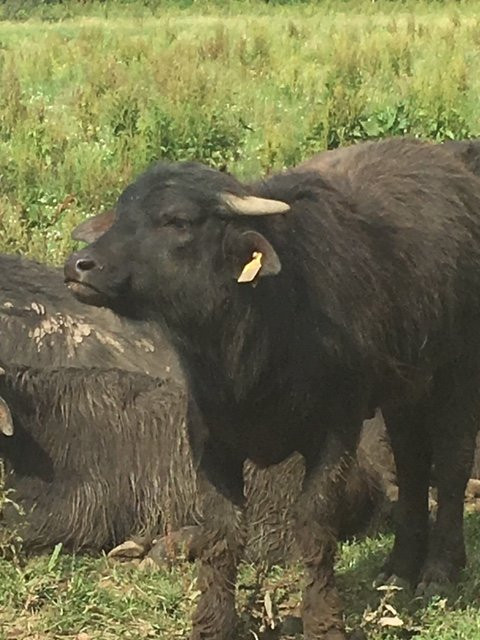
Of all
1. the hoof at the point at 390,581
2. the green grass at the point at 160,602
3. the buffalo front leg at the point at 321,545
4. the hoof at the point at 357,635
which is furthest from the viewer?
the hoof at the point at 390,581

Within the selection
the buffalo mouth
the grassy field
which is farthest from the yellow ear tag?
the grassy field

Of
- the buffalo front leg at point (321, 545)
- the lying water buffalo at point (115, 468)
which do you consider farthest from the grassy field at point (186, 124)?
the buffalo front leg at point (321, 545)

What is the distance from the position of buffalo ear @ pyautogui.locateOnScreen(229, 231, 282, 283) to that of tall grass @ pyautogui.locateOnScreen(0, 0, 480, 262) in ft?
19.0

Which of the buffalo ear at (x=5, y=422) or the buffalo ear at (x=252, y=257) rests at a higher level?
the buffalo ear at (x=252, y=257)

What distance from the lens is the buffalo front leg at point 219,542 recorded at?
480 centimetres

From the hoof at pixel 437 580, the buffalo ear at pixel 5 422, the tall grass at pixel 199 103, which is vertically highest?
the buffalo ear at pixel 5 422

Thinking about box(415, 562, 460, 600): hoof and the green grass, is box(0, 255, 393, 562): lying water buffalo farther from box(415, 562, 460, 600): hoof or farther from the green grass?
box(415, 562, 460, 600): hoof

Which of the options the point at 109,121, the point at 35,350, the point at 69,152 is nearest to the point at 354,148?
the point at 35,350

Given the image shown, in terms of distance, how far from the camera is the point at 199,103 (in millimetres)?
13523

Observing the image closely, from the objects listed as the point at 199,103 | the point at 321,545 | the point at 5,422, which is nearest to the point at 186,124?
the point at 199,103

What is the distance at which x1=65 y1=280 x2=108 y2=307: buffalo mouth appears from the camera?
4.07m

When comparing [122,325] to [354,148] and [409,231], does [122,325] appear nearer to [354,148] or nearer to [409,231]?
[354,148]

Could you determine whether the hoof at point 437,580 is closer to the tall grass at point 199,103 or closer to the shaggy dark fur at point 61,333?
the shaggy dark fur at point 61,333

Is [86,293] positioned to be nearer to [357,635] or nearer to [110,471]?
[357,635]
